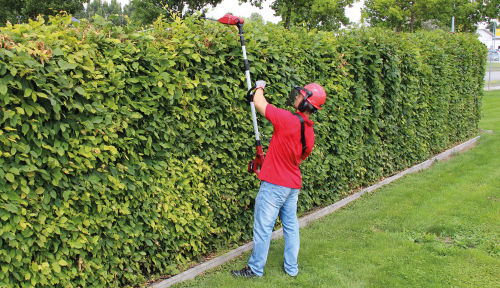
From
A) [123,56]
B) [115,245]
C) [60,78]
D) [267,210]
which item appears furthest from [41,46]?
[267,210]

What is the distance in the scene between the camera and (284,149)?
4.37m

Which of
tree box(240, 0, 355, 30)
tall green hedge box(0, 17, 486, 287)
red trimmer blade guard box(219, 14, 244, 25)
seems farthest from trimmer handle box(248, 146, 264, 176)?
tree box(240, 0, 355, 30)

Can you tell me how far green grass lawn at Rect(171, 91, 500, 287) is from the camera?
4.59 m

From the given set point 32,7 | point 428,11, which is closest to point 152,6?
point 32,7

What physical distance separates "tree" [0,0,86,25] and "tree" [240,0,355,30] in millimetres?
11583

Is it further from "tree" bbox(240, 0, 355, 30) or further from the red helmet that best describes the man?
"tree" bbox(240, 0, 355, 30)

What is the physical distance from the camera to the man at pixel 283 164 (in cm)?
431

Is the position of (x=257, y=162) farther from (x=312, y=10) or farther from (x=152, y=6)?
(x=152, y=6)

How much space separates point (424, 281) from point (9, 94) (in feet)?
13.9

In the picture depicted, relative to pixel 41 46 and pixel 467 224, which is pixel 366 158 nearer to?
pixel 467 224

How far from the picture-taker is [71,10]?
28.1m

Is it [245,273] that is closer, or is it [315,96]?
[315,96]

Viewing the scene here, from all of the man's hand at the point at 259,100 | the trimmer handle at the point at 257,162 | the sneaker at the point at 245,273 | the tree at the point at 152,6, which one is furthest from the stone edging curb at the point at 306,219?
the tree at the point at 152,6

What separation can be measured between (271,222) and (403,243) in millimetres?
2008
